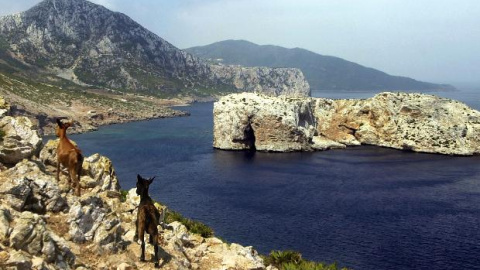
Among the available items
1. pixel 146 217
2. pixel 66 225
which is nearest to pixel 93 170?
pixel 66 225

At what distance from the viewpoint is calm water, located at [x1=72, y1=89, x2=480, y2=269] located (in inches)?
2539

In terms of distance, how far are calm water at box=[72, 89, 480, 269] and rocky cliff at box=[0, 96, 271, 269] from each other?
38692mm

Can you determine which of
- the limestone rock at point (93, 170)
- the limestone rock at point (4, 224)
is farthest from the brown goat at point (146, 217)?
the limestone rock at point (93, 170)

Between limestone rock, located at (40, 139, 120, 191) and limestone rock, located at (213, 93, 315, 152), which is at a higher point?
limestone rock, located at (40, 139, 120, 191)

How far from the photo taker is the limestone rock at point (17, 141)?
70.5 feet

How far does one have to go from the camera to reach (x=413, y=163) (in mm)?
136750

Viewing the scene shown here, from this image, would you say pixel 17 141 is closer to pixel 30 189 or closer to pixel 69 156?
pixel 69 156

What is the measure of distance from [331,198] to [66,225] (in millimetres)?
79689

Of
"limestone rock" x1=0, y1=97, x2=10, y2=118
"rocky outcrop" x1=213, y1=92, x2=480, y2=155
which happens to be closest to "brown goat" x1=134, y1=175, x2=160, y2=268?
"limestone rock" x1=0, y1=97, x2=10, y2=118

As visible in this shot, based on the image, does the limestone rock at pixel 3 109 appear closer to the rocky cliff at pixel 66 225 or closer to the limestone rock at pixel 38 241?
the rocky cliff at pixel 66 225

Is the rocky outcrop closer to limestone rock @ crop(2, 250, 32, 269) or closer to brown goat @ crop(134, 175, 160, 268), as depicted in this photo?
brown goat @ crop(134, 175, 160, 268)

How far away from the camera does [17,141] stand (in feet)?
72.1

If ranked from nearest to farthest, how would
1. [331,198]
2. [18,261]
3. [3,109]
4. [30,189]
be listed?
[18,261] → [30,189] → [3,109] → [331,198]

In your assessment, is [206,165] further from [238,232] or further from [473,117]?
[473,117]
